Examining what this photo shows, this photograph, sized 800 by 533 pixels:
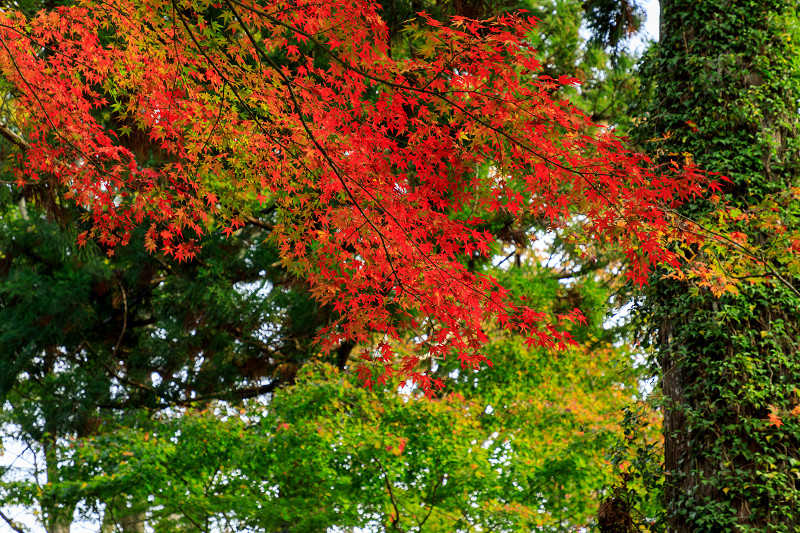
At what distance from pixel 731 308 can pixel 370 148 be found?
2.68 m

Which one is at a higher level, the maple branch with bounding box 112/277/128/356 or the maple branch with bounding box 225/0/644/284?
the maple branch with bounding box 112/277/128/356

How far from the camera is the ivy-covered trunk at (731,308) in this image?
4.77 meters

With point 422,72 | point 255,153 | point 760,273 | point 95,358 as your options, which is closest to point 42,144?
point 255,153

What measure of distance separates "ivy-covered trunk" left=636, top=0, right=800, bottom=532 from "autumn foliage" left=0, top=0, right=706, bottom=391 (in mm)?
1088

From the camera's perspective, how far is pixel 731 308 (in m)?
5.07

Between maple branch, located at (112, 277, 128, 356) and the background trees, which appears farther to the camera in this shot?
maple branch, located at (112, 277, 128, 356)

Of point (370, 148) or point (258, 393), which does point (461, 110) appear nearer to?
point (370, 148)

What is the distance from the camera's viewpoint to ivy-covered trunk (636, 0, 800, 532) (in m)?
4.77

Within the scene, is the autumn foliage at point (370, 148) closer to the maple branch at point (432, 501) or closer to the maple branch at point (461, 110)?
the maple branch at point (461, 110)

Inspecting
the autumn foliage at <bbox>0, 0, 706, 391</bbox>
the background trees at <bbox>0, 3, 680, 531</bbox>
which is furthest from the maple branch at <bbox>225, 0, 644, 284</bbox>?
the background trees at <bbox>0, 3, 680, 531</bbox>

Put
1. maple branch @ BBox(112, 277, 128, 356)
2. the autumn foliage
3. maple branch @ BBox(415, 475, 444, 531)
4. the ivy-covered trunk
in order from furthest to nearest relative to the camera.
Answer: maple branch @ BBox(112, 277, 128, 356)
maple branch @ BBox(415, 475, 444, 531)
the ivy-covered trunk
the autumn foliage

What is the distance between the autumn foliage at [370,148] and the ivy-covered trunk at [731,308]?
3.57 feet

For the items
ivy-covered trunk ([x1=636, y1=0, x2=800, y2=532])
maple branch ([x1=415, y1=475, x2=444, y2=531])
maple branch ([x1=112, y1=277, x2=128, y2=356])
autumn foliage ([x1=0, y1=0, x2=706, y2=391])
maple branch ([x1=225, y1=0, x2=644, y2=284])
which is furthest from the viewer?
maple branch ([x1=112, y1=277, x2=128, y2=356])

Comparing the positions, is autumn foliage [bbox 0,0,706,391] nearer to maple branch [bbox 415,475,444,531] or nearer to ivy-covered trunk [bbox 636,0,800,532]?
ivy-covered trunk [bbox 636,0,800,532]
